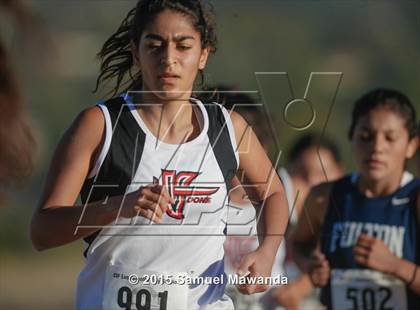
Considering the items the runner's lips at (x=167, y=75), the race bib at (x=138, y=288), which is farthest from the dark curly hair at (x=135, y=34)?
the race bib at (x=138, y=288)

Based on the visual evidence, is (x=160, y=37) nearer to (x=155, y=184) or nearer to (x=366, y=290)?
(x=155, y=184)

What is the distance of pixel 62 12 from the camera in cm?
398

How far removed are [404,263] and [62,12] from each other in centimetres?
192

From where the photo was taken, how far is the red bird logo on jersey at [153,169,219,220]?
3453mm

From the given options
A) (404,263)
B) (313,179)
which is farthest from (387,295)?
(313,179)

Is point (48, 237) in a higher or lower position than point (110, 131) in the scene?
lower

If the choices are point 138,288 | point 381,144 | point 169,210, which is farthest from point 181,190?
point 381,144

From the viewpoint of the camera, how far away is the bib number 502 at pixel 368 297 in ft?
14.7

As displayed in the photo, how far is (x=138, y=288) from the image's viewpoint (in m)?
3.40

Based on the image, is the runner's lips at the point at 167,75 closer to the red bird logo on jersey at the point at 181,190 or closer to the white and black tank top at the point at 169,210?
the white and black tank top at the point at 169,210

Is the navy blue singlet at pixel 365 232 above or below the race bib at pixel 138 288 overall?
above

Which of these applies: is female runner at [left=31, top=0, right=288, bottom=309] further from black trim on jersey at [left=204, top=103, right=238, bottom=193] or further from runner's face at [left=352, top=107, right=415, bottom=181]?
runner's face at [left=352, top=107, right=415, bottom=181]

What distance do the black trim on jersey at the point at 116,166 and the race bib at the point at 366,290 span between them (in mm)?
1570

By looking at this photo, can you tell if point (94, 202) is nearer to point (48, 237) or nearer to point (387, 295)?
point (48, 237)
